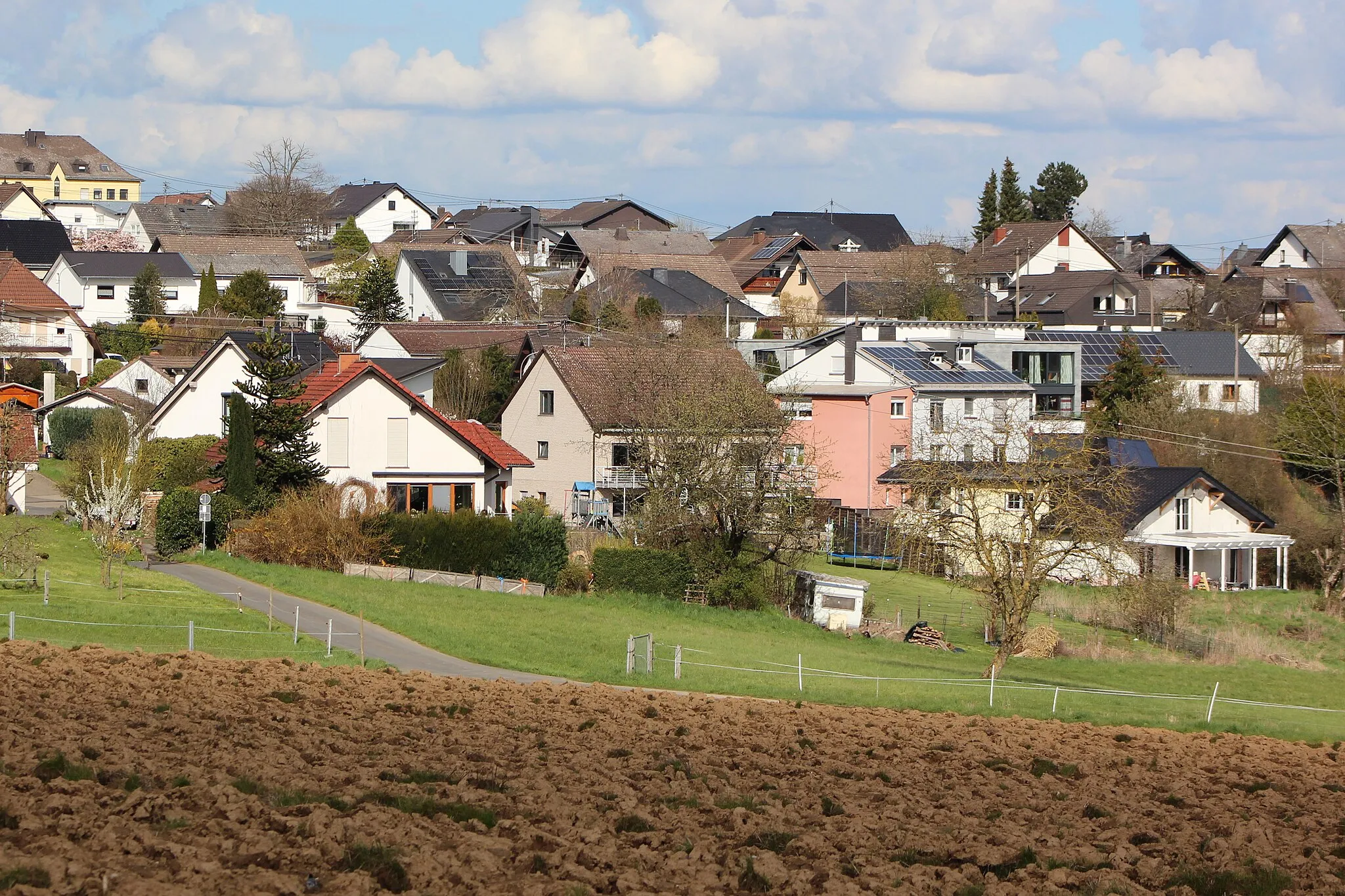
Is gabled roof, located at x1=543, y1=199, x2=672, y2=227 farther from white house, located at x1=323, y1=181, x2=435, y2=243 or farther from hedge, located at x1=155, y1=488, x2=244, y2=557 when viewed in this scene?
hedge, located at x1=155, y1=488, x2=244, y2=557

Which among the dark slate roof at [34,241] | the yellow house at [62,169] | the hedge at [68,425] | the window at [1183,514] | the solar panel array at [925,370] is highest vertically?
the yellow house at [62,169]

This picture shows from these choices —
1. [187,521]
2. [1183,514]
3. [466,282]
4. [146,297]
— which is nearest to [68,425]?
[187,521]

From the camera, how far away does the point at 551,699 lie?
2353 centimetres

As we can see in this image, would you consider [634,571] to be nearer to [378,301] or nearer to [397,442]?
[397,442]

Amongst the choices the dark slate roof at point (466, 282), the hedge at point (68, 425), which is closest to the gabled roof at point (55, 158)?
the dark slate roof at point (466, 282)

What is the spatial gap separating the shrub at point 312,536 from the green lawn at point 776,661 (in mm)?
963

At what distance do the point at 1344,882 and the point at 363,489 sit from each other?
3510 centimetres

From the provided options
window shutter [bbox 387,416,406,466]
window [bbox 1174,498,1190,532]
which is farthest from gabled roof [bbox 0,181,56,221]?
window [bbox 1174,498,1190,532]

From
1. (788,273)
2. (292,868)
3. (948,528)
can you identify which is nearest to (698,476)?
(948,528)

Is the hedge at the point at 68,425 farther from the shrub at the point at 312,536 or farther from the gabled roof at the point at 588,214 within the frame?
the gabled roof at the point at 588,214

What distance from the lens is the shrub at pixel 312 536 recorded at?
1526 inches

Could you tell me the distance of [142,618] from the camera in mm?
28547

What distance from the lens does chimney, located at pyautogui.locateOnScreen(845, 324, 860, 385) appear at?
6512cm

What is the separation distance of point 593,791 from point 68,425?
50438 mm
